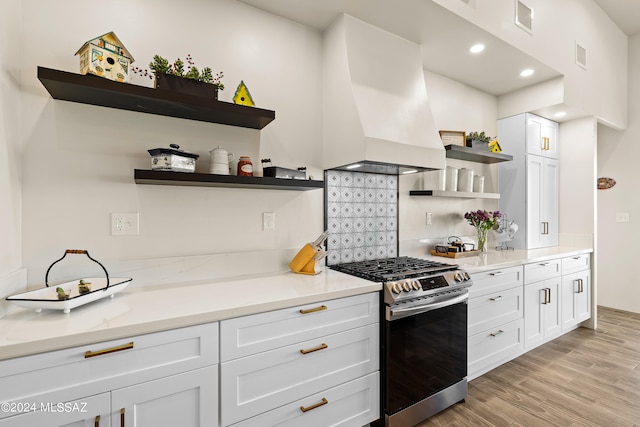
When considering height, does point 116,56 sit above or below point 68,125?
above

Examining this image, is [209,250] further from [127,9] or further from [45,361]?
Answer: [127,9]

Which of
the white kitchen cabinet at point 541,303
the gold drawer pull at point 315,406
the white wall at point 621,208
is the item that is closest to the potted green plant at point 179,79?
the gold drawer pull at point 315,406

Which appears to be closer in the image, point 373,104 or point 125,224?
point 125,224

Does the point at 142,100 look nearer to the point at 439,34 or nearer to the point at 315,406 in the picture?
the point at 315,406

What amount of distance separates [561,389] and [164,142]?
126 inches

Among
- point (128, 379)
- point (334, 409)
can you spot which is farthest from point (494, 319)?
point (128, 379)

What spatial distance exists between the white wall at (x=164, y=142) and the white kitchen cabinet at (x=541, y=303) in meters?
1.96

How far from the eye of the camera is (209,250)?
1862 mm

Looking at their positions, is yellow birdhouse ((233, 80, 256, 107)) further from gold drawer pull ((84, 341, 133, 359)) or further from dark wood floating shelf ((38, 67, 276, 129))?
gold drawer pull ((84, 341, 133, 359))

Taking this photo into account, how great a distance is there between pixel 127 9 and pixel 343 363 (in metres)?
2.23

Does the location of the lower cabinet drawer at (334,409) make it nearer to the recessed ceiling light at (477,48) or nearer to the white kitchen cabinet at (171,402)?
the white kitchen cabinet at (171,402)

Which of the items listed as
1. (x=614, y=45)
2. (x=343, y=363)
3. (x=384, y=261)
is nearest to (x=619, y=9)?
(x=614, y=45)

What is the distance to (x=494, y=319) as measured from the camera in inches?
93.4

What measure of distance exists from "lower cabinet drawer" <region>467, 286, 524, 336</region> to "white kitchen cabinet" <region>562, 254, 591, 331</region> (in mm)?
914
